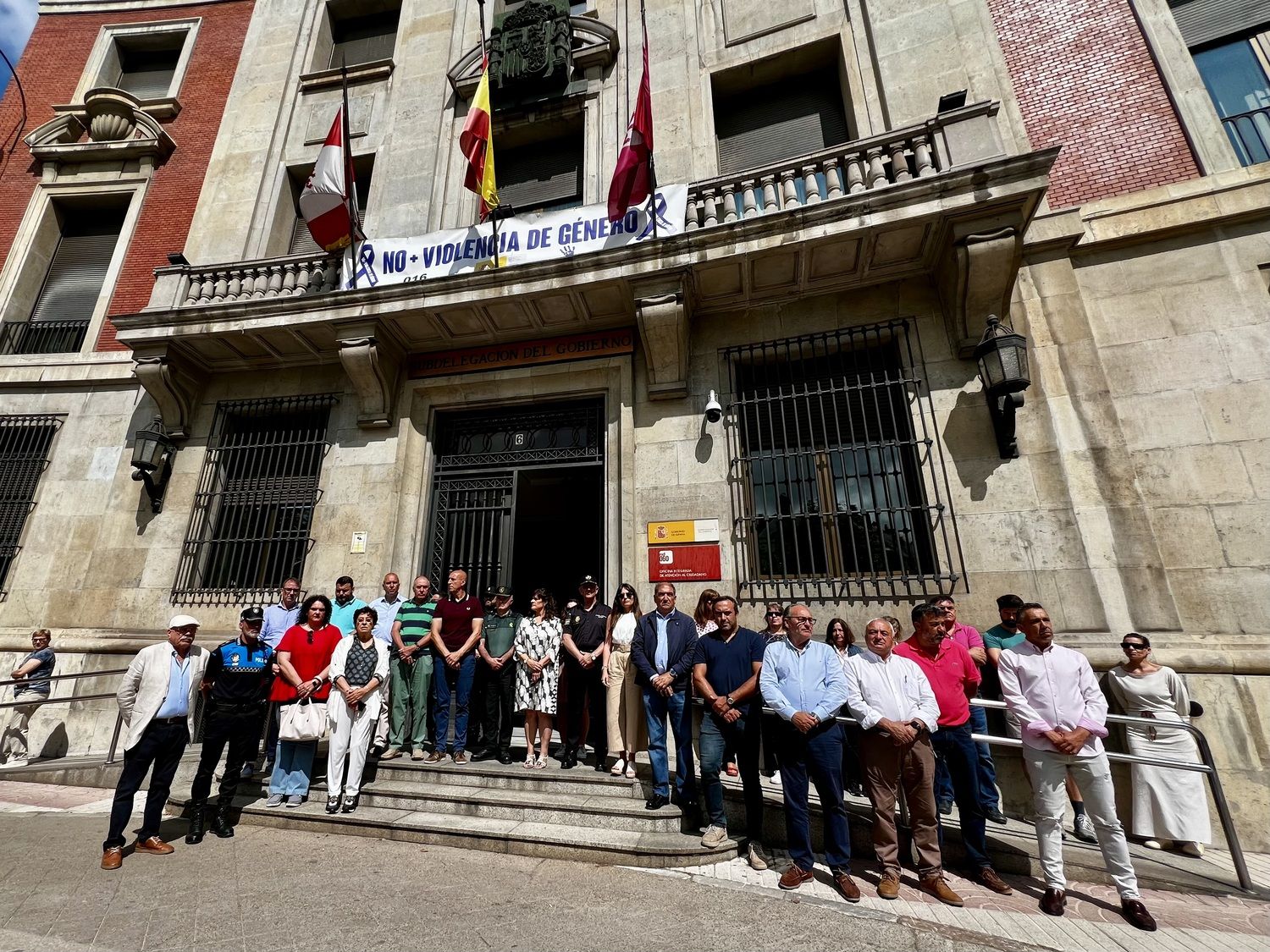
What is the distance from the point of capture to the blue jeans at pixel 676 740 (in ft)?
14.9

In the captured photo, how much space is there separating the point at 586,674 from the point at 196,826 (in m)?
3.36

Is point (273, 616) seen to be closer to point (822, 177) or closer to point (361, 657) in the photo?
point (361, 657)

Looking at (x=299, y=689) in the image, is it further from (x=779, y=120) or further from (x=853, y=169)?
(x=779, y=120)

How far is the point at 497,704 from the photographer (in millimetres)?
5750

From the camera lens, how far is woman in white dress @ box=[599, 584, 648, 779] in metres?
5.18

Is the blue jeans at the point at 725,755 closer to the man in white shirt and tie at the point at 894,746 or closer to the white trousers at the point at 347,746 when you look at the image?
the man in white shirt and tie at the point at 894,746

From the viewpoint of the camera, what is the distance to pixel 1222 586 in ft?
17.8

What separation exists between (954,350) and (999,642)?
137 inches

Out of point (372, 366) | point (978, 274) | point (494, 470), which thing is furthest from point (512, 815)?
point (978, 274)

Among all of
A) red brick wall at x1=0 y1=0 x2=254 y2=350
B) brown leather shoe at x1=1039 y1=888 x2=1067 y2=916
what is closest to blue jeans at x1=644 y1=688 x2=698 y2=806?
brown leather shoe at x1=1039 y1=888 x2=1067 y2=916

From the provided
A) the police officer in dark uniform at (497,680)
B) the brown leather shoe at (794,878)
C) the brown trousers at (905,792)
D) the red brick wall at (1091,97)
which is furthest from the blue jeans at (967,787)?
the red brick wall at (1091,97)

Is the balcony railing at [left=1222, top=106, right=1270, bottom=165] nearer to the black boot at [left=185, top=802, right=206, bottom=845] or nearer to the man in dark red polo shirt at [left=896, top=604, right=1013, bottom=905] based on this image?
the man in dark red polo shirt at [left=896, top=604, right=1013, bottom=905]

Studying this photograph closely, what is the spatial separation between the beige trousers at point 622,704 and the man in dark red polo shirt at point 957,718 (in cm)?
239

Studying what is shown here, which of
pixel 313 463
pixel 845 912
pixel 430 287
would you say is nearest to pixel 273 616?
pixel 313 463
